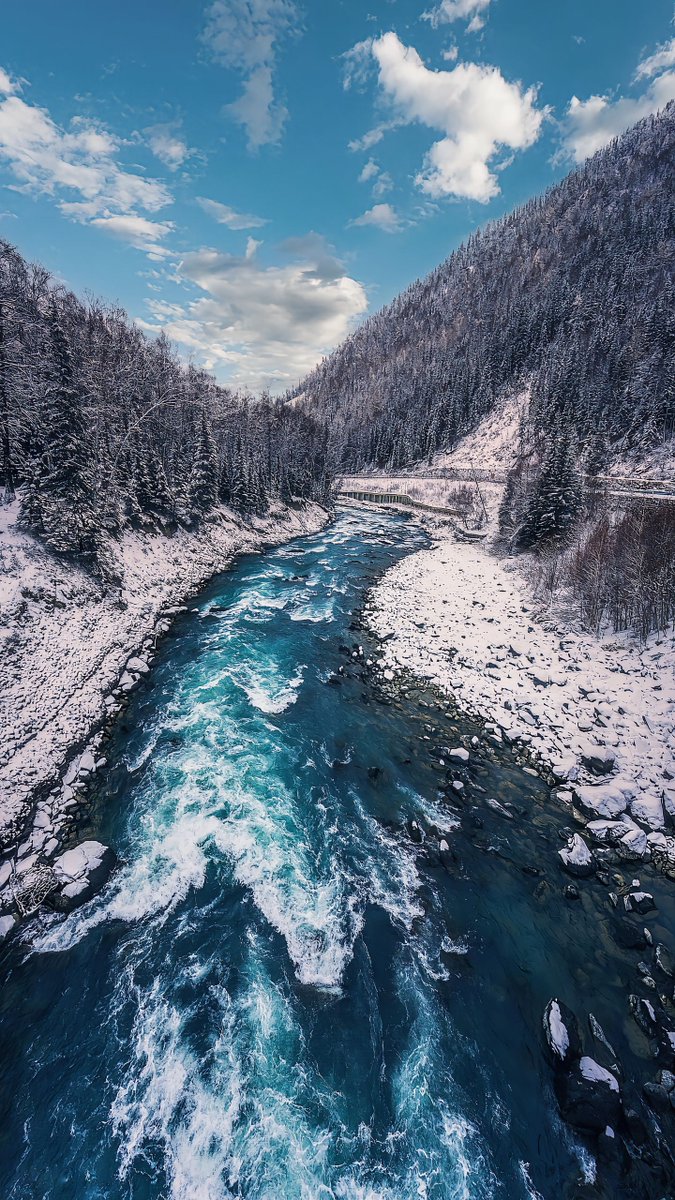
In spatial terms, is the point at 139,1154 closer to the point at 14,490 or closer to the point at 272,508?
the point at 14,490

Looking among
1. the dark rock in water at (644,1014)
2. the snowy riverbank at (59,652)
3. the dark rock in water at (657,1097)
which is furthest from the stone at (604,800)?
the snowy riverbank at (59,652)

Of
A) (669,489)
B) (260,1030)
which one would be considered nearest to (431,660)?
(260,1030)

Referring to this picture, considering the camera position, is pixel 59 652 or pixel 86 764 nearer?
pixel 86 764

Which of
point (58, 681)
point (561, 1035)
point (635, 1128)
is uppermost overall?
point (58, 681)

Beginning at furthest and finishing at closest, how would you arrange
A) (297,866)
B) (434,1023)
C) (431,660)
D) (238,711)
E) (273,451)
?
1. (273,451)
2. (431,660)
3. (238,711)
4. (297,866)
5. (434,1023)

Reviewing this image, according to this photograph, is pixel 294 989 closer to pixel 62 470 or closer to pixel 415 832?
pixel 415 832

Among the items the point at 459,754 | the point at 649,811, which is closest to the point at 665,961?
the point at 649,811

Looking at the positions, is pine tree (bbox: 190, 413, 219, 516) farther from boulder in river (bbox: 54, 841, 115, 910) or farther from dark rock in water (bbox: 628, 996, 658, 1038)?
dark rock in water (bbox: 628, 996, 658, 1038)
